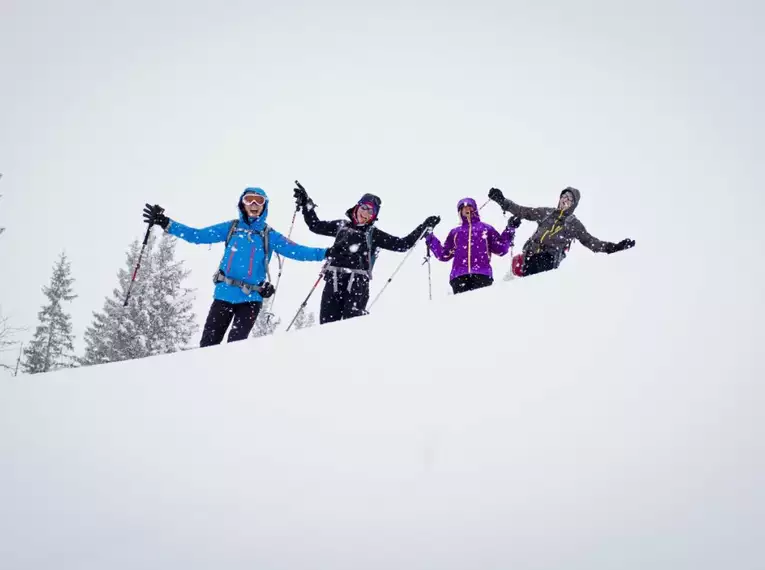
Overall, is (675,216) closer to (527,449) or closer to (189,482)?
(527,449)

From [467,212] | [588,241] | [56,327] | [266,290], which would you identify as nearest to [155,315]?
[56,327]

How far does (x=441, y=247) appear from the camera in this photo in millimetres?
9234

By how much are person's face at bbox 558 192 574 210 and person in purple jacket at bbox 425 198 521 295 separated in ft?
2.31

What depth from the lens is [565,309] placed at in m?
3.80

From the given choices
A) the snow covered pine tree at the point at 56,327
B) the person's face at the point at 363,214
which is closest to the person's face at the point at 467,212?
the person's face at the point at 363,214

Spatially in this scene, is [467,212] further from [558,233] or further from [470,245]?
[558,233]

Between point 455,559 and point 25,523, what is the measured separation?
2187mm

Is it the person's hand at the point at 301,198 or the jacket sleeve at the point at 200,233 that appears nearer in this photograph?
the jacket sleeve at the point at 200,233

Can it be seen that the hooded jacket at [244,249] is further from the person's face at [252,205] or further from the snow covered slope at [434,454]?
the snow covered slope at [434,454]

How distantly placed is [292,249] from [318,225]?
0.83 m

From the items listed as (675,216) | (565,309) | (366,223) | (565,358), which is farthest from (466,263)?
(565,358)

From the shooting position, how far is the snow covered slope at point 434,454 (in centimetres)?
228

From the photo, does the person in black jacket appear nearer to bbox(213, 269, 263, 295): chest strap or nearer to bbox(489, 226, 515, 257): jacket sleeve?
bbox(213, 269, 263, 295): chest strap

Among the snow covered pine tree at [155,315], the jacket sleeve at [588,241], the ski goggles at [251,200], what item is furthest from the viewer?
the snow covered pine tree at [155,315]
